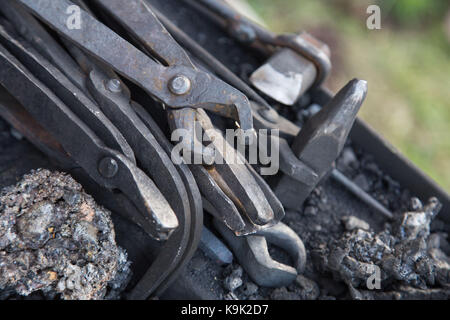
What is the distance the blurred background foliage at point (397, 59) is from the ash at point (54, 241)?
179 cm

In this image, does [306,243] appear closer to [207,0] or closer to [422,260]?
[422,260]

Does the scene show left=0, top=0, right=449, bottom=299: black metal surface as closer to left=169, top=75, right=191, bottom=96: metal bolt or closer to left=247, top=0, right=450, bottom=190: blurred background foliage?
left=169, top=75, right=191, bottom=96: metal bolt

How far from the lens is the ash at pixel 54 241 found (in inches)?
37.4

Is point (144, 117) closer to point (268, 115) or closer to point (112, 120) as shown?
point (112, 120)

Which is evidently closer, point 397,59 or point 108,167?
point 108,167

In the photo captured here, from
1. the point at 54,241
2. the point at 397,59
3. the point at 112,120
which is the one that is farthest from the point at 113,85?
the point at 397,59

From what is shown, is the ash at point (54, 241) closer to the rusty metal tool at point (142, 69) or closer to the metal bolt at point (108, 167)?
the metal bolt at point (108, 167)

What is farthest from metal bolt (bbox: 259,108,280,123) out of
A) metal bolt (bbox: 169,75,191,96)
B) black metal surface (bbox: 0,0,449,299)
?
metal bolt (bbox: 169,75,191,96)

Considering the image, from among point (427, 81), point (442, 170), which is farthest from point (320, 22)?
point (442, 170)

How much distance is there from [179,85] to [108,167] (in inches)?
9.0

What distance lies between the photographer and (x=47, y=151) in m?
1.15

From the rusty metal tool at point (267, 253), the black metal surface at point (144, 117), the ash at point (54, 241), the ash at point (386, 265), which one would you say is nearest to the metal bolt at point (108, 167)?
the black metal surface at point (144, 117)

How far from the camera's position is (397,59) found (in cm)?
268

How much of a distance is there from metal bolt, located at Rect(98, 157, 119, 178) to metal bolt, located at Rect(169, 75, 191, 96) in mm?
200
